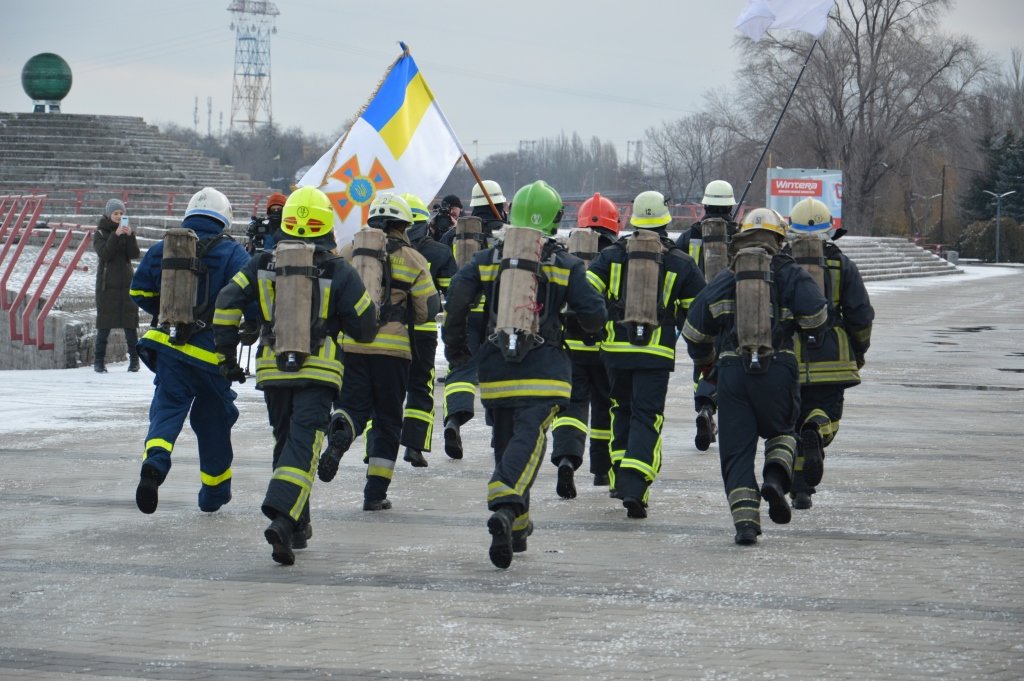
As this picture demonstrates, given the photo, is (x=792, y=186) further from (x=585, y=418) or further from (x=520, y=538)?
(x=520, y=538)

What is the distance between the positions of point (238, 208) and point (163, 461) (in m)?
32.1

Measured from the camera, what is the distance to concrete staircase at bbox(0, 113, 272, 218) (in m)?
38.6

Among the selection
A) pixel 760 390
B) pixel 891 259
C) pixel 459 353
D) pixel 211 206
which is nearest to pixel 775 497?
pixel 760 390

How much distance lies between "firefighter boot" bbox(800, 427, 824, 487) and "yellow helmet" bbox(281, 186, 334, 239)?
299 cm

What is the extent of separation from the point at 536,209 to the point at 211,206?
2.06 metres

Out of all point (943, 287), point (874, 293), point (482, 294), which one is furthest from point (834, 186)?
point (482, 294)

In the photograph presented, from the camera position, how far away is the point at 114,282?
16734 millimetres

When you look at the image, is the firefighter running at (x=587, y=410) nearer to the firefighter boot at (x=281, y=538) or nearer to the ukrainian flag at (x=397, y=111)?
the ukrainian flag at (x=397, y=111)

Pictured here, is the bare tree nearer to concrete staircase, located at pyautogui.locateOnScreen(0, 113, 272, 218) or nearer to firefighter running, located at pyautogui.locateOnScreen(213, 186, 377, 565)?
concrete staircase, located at pyautogui.locateOnScreen(0, 113, 272, 218)

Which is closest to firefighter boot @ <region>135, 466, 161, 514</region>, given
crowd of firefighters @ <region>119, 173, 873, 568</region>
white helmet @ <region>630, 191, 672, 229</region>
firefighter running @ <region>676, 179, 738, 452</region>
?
crowd of firefighters @ <region>119, 173, 873, 568</region>

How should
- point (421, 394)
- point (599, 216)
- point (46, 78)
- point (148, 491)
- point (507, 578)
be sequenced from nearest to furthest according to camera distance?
point (507, 578)
point (148, 491)
point (599, 216)
point (421, 394)
point (46, 78)

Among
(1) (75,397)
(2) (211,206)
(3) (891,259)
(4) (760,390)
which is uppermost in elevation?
(2) (211,206)

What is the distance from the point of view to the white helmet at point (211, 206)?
8.59 meters

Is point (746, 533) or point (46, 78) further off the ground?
point (46, 78)
